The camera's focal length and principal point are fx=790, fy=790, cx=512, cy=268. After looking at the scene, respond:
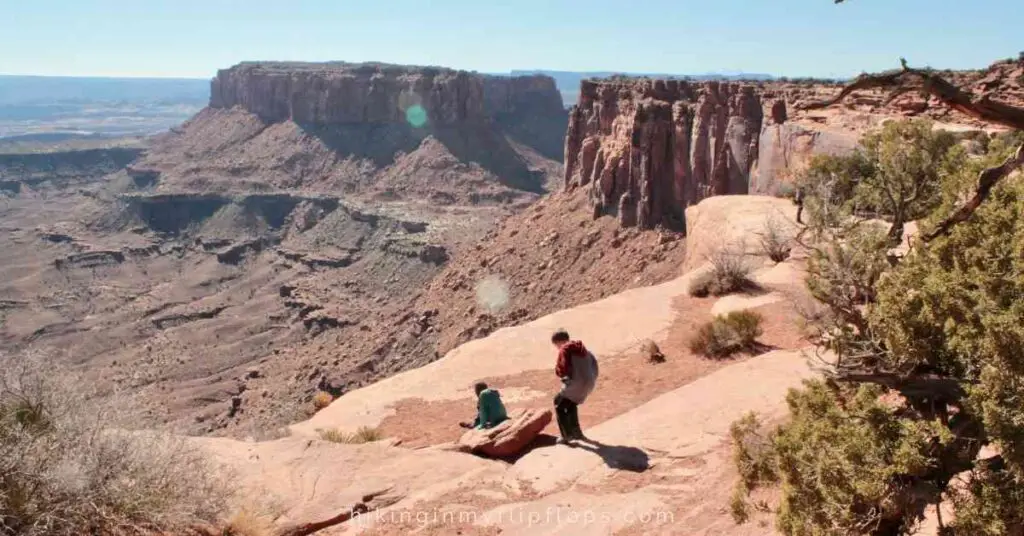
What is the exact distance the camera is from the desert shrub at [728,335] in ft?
42.1

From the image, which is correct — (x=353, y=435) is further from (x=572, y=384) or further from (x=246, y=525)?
(x=246, y=525)

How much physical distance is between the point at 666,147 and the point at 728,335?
3023cm

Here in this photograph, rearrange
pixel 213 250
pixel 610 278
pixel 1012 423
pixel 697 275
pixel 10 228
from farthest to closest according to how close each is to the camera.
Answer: pixel 10 228 < pixel 213 250 < pixel 610 278 < pixel 697 275 < pixel 1012 423

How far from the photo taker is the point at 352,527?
7.58 m

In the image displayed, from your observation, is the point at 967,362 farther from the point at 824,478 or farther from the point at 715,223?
the point at 715,223

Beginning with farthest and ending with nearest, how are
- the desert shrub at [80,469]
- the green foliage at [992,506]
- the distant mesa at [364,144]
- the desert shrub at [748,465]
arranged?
the distant mesa at [364,144], the desert shrub at [748,465], the desert shrub at [80,469], the green foliage at [992,506]

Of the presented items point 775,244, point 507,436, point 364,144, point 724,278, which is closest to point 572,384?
point 507,436

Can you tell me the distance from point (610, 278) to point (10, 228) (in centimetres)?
9273

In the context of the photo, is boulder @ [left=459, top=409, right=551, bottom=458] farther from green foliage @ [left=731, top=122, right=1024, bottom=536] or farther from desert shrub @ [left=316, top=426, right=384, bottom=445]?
green foliage @ [left=731, top=122, right=1024, bottom=536]

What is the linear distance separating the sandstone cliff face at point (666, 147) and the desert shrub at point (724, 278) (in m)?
15.9

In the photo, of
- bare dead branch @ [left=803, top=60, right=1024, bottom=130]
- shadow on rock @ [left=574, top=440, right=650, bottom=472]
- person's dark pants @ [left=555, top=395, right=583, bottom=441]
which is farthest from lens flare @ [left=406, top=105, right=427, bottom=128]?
bare dead branch @ [left=803, top=60, right=1024, bottom=130]

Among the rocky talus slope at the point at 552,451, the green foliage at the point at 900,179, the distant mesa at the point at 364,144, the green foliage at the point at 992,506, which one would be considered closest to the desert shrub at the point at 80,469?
the rocky talus slope at the point at 552,451

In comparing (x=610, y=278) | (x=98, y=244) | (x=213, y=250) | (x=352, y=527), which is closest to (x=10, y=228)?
(x=98, y=244)

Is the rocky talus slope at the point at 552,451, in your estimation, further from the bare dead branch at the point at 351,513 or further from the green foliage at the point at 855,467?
the green foliage at the point at 855,467
